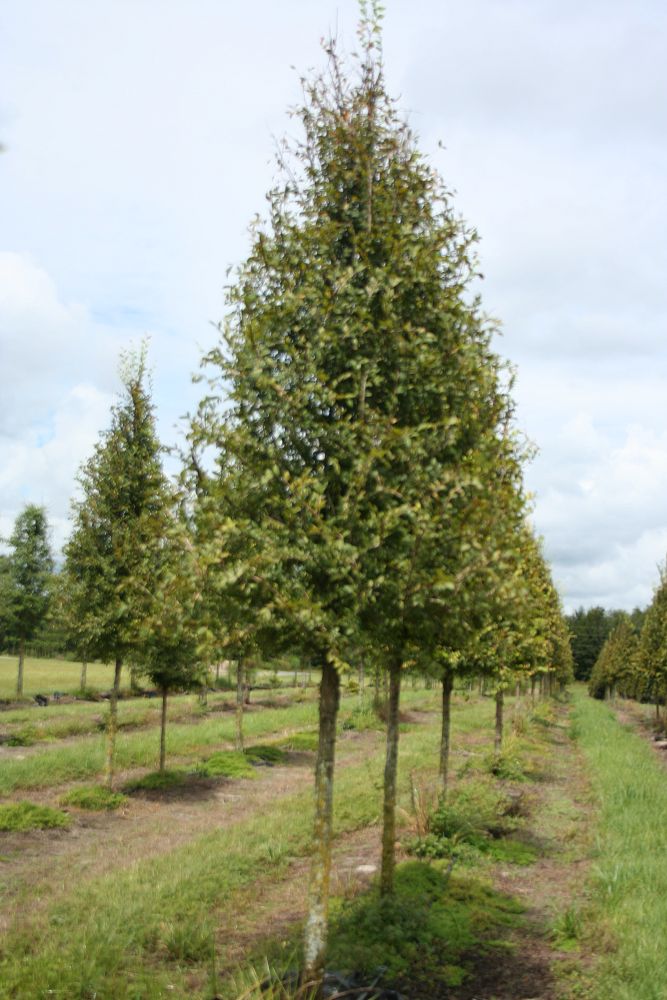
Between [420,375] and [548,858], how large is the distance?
32.0 feet

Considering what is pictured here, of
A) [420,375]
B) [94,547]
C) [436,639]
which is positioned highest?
[420,375]

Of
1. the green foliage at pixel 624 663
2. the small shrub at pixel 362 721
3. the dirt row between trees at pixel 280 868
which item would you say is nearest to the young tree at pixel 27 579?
the small shrub at pixel 362 721

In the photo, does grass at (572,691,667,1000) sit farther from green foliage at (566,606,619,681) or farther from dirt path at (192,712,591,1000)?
green foliage at (566,606,619,681)

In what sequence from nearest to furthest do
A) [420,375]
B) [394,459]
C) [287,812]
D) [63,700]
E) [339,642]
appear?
[339,642] → [394,459] → [420,375] → [287,812] → [63,700]

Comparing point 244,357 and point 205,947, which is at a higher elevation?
point 244,357

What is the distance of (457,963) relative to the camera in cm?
841

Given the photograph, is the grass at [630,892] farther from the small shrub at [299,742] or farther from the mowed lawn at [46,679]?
the mowed lawn at [46,679]

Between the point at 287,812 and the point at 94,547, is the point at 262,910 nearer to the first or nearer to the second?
the point at 287,812

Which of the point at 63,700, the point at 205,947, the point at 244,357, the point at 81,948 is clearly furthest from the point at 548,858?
the point at 63,700

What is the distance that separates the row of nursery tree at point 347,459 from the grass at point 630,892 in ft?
10.1

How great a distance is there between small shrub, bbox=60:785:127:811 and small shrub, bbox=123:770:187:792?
1702mm

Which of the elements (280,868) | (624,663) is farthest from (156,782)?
(624,663)

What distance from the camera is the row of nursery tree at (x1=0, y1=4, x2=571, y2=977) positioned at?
7055mm

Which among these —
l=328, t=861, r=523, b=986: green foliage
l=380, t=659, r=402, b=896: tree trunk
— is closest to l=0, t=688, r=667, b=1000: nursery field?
l=328, t=861, r=523, b=986: green foliage
